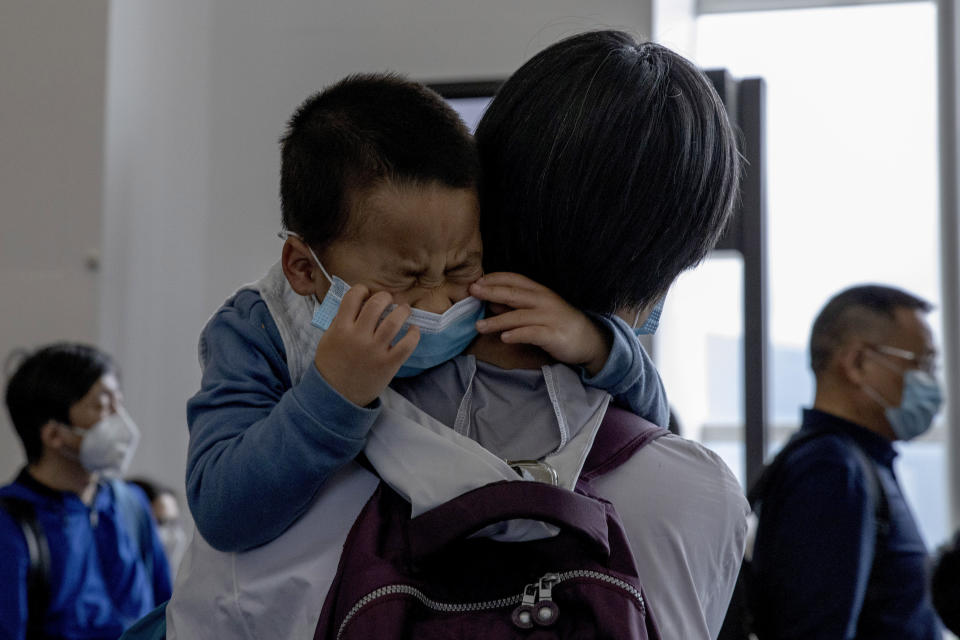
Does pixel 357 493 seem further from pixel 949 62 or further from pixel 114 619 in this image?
pixel 949 62

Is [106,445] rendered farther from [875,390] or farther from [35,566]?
[875,390]

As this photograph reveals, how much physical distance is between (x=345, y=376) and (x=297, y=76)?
3152 mm

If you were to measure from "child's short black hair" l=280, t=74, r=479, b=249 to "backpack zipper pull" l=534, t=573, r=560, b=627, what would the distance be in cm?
34

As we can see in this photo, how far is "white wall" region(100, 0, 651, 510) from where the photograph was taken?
12.1 ft

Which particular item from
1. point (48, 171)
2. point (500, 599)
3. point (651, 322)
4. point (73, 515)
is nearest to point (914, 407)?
point (651, 322)

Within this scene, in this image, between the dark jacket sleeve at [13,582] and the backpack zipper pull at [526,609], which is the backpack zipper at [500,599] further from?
the dark jacket sleeve at [13,582]

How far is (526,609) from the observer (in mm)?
738

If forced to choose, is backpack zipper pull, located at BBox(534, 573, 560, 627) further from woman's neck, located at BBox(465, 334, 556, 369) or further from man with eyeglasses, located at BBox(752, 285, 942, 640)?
man with eyeglasses, located at BBox(752, 285, 942, 640)

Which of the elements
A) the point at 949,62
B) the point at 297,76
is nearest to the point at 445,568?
the point at 297,76

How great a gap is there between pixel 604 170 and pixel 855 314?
2.24m

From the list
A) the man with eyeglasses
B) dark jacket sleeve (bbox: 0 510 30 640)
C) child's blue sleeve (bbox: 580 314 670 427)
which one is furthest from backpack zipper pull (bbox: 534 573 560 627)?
dark jacket sleeve (bbox: 0 510 30 640)

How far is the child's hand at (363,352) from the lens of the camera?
0.80m

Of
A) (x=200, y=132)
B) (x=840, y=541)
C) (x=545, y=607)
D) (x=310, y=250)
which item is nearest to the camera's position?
(x=545, y=607)

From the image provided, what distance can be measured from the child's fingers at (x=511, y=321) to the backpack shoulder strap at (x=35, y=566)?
7.69 feet
